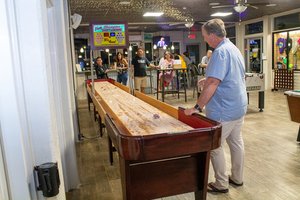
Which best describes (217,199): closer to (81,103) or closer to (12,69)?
(12,69)

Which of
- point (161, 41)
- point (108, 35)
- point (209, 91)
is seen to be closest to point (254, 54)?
point (161, 41)

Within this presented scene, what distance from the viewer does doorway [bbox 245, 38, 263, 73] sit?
1206 cm

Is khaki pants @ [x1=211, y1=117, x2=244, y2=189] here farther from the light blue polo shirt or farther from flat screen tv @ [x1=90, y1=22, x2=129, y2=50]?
flat screen tv @ [x1=90, y1=22, x2=129, y2=50]

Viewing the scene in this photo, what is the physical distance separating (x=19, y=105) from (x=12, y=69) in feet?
→ 0.33

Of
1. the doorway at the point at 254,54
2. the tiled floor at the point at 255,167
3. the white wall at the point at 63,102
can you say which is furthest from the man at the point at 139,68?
the doorway at the point at 254,54

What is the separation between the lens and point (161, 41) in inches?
621

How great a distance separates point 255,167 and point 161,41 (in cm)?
1302

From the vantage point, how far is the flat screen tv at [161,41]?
15.8 meters

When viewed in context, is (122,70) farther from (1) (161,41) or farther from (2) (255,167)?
(1) (161,41)

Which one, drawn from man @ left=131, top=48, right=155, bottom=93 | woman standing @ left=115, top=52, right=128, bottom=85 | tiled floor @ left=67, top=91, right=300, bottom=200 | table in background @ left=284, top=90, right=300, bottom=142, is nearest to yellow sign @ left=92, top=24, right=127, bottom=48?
tiled floor @ left=67, top=91, right=300, bottom=200

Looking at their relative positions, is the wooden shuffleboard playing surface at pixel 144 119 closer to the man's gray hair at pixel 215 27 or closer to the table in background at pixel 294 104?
the man's gray hair at pixel 215 27

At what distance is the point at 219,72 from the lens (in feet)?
8.16

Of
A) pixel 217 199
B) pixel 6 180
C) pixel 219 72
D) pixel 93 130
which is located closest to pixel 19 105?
pixel 6 180

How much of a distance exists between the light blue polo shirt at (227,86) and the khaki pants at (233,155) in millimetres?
107
